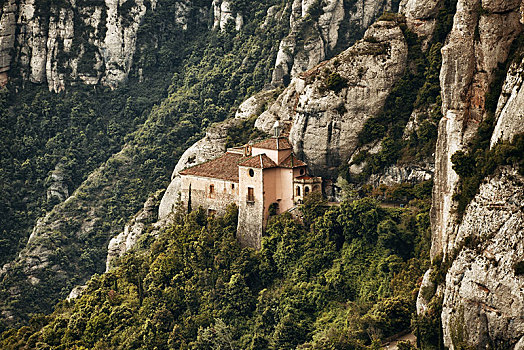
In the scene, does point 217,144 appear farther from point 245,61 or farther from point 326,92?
point 245,61

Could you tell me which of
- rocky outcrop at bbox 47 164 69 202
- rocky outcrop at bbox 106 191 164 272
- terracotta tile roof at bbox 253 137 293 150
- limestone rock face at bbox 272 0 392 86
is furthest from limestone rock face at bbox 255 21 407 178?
rocky outcrop at bbox 47 164 69 202

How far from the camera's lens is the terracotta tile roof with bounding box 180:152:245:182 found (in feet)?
254

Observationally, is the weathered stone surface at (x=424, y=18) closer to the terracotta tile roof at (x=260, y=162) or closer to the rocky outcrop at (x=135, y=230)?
the terracotta tile roof at (x=260, y=162)

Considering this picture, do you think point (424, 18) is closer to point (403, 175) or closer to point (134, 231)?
point (403, 175)

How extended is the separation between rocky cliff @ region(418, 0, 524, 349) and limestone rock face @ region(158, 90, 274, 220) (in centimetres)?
3416

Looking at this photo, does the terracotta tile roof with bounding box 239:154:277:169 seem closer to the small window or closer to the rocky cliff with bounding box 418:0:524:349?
Result: the small window

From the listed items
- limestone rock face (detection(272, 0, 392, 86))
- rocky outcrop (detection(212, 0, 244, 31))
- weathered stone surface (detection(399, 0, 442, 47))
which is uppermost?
rocky outcrop (detection(212, 0, 244, 31))

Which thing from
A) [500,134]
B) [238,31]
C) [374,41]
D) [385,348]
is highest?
[238,31]

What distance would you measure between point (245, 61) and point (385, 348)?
72548 mm

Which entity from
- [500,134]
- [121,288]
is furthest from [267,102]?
[500,134]

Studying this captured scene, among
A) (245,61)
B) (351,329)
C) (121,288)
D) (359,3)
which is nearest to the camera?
(351,329)

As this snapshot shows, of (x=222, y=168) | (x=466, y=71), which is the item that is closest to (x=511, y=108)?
(x=466, y=71)

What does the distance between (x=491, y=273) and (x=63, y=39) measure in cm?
9960

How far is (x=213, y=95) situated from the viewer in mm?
128125
